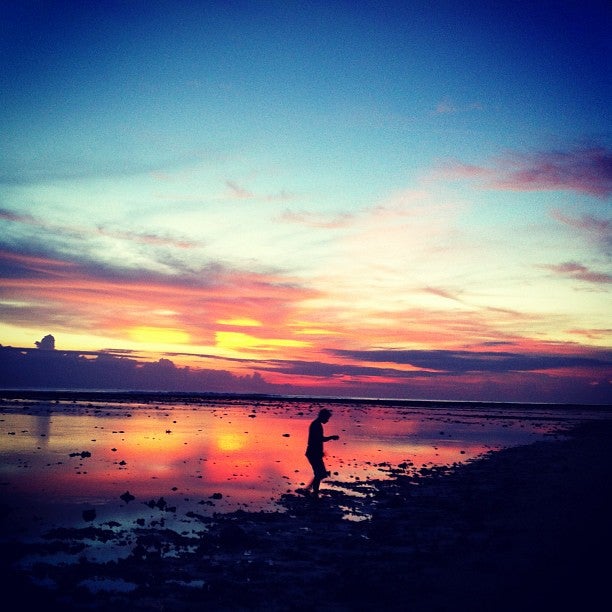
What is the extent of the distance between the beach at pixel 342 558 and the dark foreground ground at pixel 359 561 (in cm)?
3

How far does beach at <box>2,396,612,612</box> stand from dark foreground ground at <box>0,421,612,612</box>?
0.03 m

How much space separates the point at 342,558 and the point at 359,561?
0.38 m

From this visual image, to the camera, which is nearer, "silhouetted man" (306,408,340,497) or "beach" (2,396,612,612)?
"beach" (2,396,612,612)

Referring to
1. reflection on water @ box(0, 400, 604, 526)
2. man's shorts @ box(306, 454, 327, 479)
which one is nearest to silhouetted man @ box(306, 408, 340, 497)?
man's shorts @ box(306, 454, 327, 479)

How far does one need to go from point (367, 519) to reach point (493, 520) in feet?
11.0

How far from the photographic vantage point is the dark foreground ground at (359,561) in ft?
28.2

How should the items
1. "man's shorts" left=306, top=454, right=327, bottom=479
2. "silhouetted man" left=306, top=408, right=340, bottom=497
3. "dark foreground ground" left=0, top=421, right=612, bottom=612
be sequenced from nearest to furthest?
"dark foreground ground" left=0, top=421, right=612, bottom=612
"man's shorts" left=306, top=454, right=327, bottom=479
"silhouetted man" left=306, top=408, right=340, bottom=497

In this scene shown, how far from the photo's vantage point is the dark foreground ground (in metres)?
8.59

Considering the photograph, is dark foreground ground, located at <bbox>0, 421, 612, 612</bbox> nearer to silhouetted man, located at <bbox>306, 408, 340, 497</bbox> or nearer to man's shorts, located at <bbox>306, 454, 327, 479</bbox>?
man's shorts, located at <bbox>306, 454, 327, 479</bbox>

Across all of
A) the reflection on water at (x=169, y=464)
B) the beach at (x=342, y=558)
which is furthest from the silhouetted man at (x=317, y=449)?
the reflection on water at (x=169, y=464)

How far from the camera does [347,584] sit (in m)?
9.38

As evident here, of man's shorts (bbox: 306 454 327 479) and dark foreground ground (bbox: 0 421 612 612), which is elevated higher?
man's shorts (bbox: 306 454 327 479)

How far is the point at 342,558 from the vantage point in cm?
1105

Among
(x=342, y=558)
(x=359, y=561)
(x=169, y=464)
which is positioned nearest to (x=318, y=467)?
(x=342, y=558)
